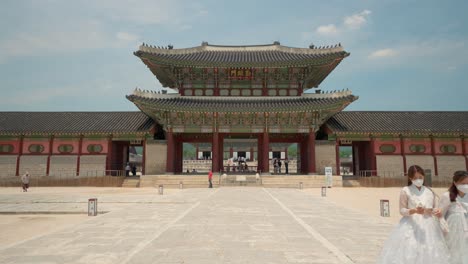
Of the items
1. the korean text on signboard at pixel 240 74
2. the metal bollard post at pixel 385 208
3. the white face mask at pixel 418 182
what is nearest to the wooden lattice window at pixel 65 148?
the korean text on signboard at pixel 240 74

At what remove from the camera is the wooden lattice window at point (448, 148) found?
88.4 ft

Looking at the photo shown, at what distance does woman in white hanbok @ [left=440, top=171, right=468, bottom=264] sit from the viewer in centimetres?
409

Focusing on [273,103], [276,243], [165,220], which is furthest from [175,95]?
[276,243]

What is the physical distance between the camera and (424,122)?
28.6 m

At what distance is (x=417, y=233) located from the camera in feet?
13.7

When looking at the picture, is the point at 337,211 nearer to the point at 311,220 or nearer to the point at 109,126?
the point at 311,220

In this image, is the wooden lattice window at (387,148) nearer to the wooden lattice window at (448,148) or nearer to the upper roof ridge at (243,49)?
the wooden lattice window at (448,148)

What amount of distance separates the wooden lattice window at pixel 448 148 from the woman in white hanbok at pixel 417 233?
1092 inches

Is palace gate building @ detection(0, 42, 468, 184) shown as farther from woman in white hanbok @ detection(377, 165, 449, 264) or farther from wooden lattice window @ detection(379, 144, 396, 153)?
woman in white hanbok @ detection(377, 165, 449, 264)

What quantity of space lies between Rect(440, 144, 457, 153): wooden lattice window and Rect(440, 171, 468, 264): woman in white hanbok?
90.0 ft

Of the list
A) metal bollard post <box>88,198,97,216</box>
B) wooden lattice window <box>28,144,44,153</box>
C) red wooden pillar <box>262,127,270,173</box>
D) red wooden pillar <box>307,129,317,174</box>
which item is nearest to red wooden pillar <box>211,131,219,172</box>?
red wooden pillar <box>262,127,270,173</box>

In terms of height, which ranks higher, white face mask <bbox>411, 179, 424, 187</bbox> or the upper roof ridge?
the upper roof ridge

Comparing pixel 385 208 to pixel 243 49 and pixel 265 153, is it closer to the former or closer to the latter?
pixel 265 153

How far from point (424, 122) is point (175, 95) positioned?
2364 centimetres
